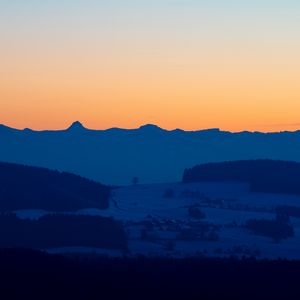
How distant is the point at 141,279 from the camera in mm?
72688

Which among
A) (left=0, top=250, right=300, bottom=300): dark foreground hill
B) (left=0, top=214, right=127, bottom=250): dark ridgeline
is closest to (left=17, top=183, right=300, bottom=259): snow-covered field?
(left=0, top=214, right=127, bottom=250): dark ridgeline

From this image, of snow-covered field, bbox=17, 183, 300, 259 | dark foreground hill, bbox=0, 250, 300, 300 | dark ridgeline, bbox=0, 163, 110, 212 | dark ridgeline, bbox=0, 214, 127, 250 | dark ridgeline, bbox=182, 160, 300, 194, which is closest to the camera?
dark foreground hill, bbox=0, 250, 300, 300

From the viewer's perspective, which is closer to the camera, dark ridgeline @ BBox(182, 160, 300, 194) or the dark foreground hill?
the dark foreground hill

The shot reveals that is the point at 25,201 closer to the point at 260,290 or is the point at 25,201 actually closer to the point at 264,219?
the point at 264,219

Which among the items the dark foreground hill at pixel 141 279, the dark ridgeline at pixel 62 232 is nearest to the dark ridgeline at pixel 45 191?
the dark ridgeline at pixel 62 232

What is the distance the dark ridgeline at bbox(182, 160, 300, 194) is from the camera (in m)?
158

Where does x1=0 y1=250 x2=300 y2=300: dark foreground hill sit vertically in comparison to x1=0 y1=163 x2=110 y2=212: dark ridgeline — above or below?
below

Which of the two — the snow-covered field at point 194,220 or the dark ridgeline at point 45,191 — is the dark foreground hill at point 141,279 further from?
the dark ridgeline at point 45,191

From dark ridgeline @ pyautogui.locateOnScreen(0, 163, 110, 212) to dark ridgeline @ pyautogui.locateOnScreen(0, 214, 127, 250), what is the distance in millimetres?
10695

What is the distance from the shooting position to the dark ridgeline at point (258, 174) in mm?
158125

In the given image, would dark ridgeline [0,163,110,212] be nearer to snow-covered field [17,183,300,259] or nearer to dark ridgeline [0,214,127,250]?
snow-covered field [17,183,300,259]

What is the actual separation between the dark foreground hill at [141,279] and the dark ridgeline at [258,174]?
78.3 m

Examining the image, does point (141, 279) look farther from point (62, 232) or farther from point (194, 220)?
point (194, 220)

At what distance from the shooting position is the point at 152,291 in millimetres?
69312
